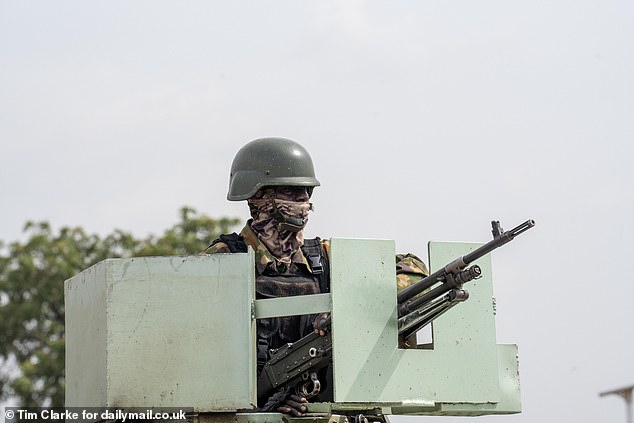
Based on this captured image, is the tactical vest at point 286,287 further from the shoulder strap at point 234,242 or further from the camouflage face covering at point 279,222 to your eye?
the camouflage face covering at point 279,222

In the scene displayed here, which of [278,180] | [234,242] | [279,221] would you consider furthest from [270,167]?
[234,242]

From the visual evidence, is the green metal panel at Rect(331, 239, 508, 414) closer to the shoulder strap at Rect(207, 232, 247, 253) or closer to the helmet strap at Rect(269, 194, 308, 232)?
the helmet strap at Rect(269, 194, 308, 232)

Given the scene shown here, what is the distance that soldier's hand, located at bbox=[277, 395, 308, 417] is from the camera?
456 inches

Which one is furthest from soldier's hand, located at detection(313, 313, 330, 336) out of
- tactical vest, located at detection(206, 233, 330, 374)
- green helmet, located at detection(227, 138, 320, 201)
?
green helmet, located at detection(227, 138, 320, 201)

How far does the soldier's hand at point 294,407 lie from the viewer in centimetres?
1158

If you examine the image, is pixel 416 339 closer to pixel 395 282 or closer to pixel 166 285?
pixel 395 282

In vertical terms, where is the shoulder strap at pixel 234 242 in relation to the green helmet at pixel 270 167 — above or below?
below

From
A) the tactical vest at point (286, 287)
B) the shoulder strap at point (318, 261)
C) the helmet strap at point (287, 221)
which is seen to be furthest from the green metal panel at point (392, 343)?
the helmet strap at point (287, 221)

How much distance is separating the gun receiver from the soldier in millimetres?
1059

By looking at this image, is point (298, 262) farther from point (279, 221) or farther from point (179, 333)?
point (179, 333)

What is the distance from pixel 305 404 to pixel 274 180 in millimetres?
2166

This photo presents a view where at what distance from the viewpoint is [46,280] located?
1293 inches

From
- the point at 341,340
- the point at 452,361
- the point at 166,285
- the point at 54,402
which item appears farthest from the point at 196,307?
the point at 54,402

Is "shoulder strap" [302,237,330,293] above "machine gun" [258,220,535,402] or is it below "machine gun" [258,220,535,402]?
above
